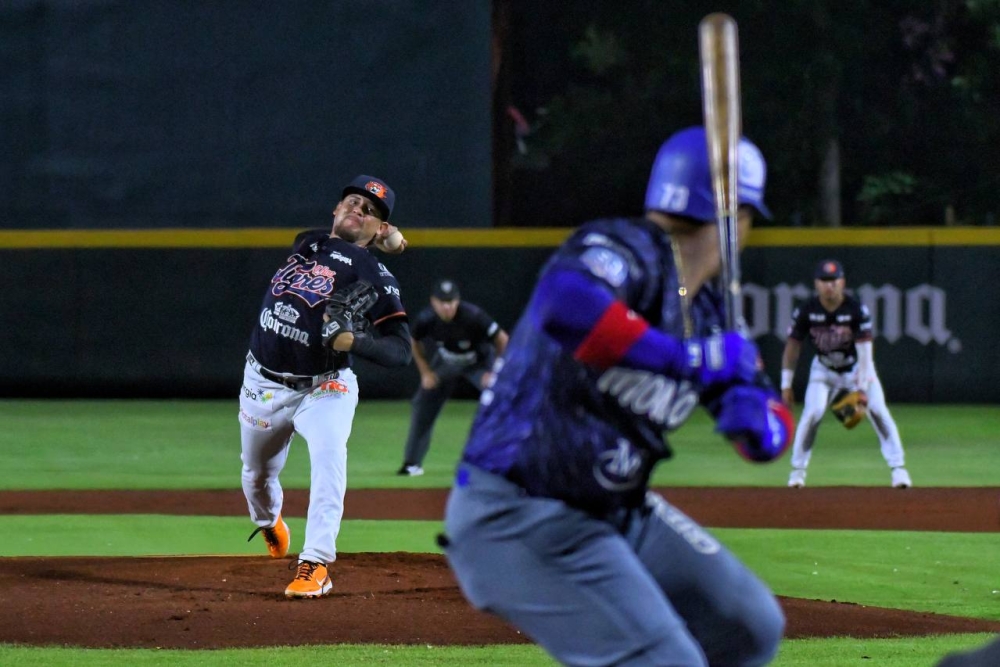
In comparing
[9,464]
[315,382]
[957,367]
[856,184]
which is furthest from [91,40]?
[856,184]

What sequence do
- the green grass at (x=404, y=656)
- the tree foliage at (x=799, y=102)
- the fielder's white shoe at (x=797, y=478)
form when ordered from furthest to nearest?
the tree foliage at (x=799, y=102) → the fielder's white shoe at (x=797, y=478) → the green grass at (x=404, y=656)

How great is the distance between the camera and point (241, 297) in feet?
68.4

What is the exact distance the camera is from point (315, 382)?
812 centimetres

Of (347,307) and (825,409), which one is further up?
(347,307)

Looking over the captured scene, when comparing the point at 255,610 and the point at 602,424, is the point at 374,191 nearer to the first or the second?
the point at 255,610

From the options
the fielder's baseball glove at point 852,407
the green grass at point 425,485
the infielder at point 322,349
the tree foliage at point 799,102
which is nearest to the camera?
the green grass at point 425,485

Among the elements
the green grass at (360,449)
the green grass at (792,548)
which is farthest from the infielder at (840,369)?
the green grass at (792,548)

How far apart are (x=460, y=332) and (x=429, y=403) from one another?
2.55 ft

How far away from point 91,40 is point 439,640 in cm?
1683

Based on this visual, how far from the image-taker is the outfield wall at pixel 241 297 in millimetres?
20672

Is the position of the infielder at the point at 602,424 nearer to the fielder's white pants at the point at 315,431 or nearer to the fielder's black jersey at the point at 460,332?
the fielder's white pants at the point at 315,431

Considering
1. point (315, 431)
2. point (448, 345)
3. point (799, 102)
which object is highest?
point (315, 431)

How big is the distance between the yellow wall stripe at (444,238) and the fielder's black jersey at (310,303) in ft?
40.8

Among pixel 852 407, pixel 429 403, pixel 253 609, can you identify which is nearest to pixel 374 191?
pixel 253 609
